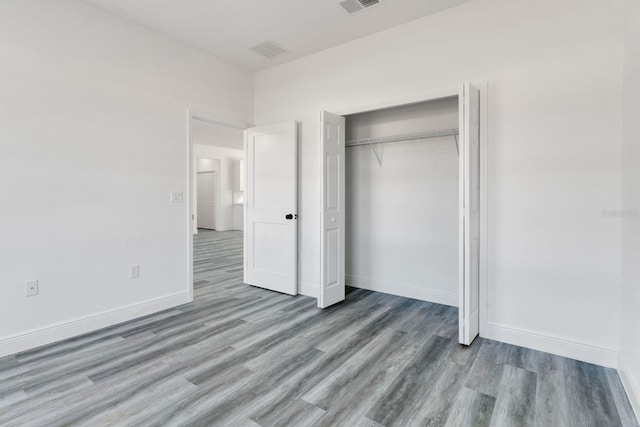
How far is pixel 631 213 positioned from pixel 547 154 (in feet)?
2.29

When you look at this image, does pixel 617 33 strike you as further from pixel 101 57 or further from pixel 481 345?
pixel 101 57

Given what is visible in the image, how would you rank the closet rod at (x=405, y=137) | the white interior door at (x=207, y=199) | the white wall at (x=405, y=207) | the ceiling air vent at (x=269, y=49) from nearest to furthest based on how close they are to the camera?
the closet rod at (x=405, y=137), the white wall at (x=405, y=207), the ceiling air vent at (x=269, y=49), the white interior door at (x=207, y=199)

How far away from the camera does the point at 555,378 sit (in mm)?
2203

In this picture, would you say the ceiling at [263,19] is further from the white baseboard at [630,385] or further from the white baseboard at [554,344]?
the white baseboard at [630,385]

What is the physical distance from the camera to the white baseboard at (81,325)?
8.34 ft

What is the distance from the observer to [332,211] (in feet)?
12.0

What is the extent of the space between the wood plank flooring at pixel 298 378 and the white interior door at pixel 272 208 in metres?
0.98

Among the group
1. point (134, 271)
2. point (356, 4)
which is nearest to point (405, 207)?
point (356, 4)

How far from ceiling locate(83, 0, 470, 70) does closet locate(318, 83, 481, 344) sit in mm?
845

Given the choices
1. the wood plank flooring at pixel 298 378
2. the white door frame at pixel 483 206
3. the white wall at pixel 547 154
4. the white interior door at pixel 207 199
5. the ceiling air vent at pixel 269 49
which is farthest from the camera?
the white interior door at pixel 207 199

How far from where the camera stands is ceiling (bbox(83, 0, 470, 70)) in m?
2.95

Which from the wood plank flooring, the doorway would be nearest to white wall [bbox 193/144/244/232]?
the doorway

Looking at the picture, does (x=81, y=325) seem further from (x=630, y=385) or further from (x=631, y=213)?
(x=631, y=213)

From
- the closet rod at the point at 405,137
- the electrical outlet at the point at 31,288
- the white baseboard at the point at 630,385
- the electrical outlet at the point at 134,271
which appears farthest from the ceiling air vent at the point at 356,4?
the electrical outlet at the point at 31,288
